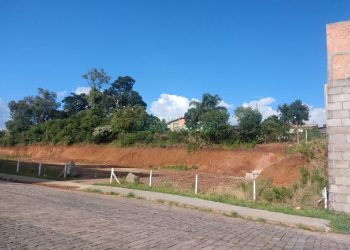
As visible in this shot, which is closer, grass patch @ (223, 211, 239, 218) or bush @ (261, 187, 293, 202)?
grass patch @ (223, 211, 239, 218)

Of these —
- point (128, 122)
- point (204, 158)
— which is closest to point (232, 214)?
point (204, 158)

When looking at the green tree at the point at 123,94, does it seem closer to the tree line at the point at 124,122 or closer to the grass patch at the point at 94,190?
the tree line at the point at 124,122

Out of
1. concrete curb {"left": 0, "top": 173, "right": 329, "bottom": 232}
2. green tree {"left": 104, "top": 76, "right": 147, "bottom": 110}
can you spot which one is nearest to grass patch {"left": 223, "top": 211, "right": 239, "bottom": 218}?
concrete curb {"left": 0, "top": 173, "right": 329, "bottom": 232}

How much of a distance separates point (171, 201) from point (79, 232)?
716 cm

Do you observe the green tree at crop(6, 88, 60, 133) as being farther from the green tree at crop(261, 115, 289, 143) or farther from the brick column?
the brick column

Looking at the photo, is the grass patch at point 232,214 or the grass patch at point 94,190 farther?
the grass patch at point 94,190

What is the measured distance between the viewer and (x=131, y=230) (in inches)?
342

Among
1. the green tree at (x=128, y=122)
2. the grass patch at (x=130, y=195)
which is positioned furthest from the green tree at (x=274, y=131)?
the grass patch at (x=130, y=195)

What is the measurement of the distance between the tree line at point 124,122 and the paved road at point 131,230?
2978 cm

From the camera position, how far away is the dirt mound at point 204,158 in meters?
25.8

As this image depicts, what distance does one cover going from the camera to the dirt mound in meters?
25.8

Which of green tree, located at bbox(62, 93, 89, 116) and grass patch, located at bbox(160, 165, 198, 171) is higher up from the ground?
green tree, located at bbox(62, 93, 89, 116)

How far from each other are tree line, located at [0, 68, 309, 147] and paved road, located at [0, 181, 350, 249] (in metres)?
29.8

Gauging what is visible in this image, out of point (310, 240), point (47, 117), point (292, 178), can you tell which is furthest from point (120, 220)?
point (47, 117)
